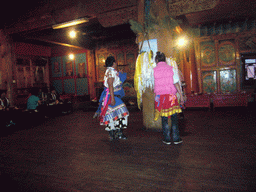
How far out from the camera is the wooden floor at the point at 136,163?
7.41 feet

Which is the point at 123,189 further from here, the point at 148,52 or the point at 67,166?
the point at 148,52

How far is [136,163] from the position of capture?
113 inches

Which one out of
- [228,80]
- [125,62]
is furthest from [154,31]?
[125,62]

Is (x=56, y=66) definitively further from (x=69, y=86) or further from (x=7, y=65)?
(x=7, y=65)

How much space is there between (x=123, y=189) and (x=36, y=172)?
4.67 ft

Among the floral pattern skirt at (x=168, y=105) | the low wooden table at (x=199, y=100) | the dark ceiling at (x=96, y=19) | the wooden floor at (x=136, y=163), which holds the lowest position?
the wooden floor at (x=136, y=163)

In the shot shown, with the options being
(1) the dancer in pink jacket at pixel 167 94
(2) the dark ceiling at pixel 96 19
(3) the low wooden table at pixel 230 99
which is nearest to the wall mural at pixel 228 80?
(3) the low wooden table at pixel 230 99

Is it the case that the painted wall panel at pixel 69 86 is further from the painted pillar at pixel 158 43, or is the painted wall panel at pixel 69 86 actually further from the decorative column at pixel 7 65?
the painted pillar at pixel 158 43

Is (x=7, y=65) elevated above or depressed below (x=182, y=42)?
below

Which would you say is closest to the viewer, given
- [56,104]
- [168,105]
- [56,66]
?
[168,105]

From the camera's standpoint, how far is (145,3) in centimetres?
475

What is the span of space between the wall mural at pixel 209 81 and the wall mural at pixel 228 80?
33 cm

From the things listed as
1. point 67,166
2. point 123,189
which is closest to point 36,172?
point 67,166

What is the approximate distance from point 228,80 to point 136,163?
28.4 ft
